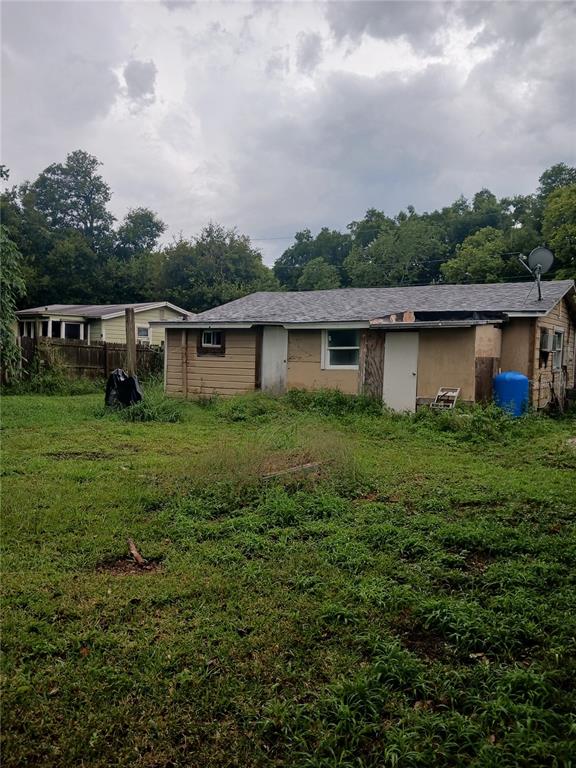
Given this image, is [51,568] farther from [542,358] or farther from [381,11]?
[542,358]

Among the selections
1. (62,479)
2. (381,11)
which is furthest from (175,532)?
(381,11)

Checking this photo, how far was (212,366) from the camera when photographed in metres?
14.5

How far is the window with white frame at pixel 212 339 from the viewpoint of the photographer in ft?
47.5

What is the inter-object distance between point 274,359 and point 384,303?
358 cm

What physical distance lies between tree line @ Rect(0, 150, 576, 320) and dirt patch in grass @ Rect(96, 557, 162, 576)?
25.8 metres

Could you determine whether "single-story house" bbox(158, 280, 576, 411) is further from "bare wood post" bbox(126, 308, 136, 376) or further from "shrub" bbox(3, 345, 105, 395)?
"shrub" bbox(3, 345, 105, 395)

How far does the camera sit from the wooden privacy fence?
15.7m

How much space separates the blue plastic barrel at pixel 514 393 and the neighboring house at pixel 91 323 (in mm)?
15842

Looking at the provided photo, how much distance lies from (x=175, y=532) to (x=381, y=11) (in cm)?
677

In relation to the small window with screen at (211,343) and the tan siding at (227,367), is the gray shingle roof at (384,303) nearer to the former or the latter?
the small window with screen at (211,343)

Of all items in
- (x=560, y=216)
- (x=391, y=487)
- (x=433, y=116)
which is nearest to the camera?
(x=391, y=487)

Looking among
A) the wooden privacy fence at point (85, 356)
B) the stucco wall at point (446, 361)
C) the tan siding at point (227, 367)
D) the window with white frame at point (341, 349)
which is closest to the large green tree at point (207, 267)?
the wooden privacy fence at point (85, 356)

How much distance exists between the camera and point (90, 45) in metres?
5.73

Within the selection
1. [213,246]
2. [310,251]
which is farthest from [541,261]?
[310,251]
